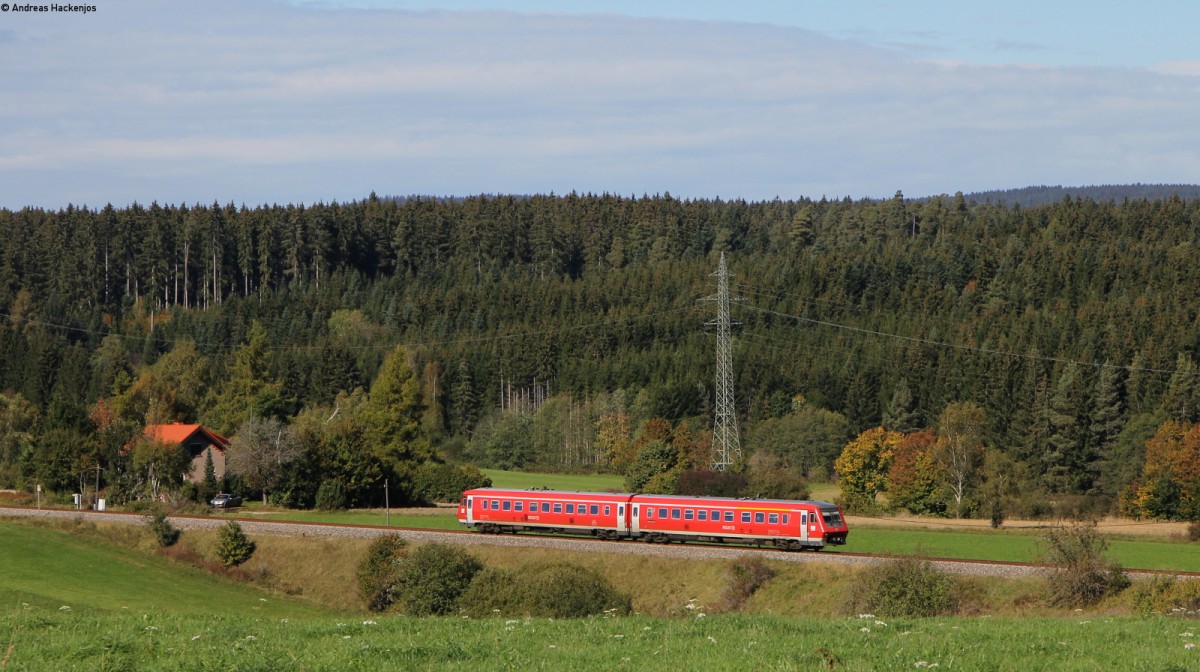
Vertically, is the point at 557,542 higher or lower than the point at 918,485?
higher

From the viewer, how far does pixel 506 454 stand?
134m

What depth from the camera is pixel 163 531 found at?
69000mm

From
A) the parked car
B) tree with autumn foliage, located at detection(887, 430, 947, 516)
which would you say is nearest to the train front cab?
tree with autumn foliage, located at detection(887, 430, 947, 516)

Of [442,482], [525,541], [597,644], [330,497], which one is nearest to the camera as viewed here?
[597,644]

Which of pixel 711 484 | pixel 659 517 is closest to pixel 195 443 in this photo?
pixel 711 484

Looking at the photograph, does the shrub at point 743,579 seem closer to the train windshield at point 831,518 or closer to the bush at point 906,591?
the train windshield at point 831,518

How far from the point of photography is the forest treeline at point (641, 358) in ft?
319

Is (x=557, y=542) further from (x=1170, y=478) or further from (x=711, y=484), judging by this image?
(x=1170, y=478)

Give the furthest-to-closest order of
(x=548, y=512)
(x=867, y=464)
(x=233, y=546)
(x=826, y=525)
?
1. (x=867, y=464)
2. (x=233, y=546)
3. (x=548, y=512)
4. (x=826, y=525)

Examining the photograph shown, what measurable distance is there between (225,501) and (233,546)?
2255 centimetres

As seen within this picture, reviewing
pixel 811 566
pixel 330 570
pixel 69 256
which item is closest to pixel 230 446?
pixel 330 570

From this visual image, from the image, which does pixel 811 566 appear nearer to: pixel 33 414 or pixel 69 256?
pixel 33 414

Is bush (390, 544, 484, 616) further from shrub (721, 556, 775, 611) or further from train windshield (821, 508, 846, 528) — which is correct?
train windshield (821, 508, 846, 528)

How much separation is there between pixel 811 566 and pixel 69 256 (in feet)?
529
